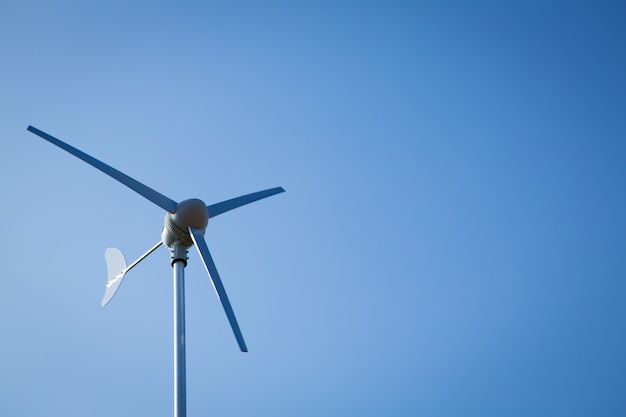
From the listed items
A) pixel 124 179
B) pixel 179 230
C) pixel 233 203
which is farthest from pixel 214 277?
pixel 124 179

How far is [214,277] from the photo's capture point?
15562 millimetres

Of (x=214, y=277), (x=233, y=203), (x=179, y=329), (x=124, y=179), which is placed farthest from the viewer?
(x=233, y=203)

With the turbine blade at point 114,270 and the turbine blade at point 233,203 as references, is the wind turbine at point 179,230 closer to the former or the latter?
the turbine blade at point 233,203

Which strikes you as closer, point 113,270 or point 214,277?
point 214,277

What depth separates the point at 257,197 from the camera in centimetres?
1964

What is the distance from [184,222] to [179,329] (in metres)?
2.86

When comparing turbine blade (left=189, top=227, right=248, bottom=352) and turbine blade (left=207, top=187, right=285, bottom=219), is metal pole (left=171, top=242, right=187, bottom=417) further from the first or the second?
turbine blade (left=207, top=187, right=285, bottom=219)

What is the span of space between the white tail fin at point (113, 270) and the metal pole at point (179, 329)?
4466mm

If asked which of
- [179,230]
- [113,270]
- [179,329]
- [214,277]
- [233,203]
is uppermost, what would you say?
[113,270]

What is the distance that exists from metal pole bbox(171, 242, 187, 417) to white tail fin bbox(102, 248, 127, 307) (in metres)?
4.47

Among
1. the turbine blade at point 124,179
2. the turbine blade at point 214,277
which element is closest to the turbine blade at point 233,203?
the turbine blade at point 124,179

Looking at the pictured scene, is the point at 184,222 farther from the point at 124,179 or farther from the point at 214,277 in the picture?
the point at 124,179

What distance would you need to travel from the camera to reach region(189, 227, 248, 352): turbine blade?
14.3 metres

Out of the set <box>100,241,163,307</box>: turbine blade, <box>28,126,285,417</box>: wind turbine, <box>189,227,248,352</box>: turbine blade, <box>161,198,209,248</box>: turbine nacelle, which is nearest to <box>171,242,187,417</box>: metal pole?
<box>28,126,285,417</box>: wind turbine
